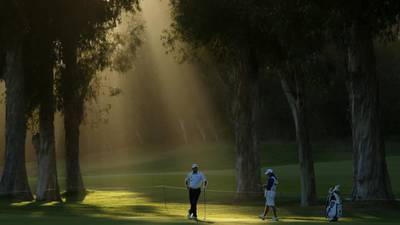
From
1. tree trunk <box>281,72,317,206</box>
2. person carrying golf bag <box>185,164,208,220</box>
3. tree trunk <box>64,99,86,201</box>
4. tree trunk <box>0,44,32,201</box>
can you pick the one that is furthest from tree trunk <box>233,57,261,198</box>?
person carrying golf bag <box>185,164,208,220</box>

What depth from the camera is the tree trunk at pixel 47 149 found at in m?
40.3

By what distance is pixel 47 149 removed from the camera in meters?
41.1

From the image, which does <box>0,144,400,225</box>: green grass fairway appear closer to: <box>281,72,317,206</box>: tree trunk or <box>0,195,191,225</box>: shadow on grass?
<box>0,195,191,225</box>: shadow on grass

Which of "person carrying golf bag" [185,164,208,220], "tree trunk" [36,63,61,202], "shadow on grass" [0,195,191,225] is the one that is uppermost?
"tree trunk" [36,63,61,202]

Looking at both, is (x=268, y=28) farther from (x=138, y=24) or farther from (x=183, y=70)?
(x=183, y=70)

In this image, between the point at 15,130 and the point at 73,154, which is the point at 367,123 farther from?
the point at 73,154

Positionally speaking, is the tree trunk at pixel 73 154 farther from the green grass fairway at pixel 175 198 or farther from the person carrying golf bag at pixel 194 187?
the person carrying golf bag at pixel 194 187

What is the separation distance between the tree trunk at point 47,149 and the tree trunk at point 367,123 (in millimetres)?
16144

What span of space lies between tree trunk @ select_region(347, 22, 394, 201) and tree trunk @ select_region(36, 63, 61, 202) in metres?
16.1

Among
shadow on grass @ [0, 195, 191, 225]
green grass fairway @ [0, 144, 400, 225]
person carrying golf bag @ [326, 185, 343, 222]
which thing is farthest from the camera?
green grass fairway @ [0, 144, 400, 225]

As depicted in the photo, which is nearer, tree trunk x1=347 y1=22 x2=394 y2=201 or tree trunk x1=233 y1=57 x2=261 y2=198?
tree trunk x1=347 y1=22 x2=394 y2=201

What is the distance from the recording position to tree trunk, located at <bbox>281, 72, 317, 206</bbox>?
36.2m

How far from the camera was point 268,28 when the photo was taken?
3278cm

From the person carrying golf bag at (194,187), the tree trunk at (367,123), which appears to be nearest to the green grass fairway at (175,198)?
the person carrying golf bag at (194,187)
